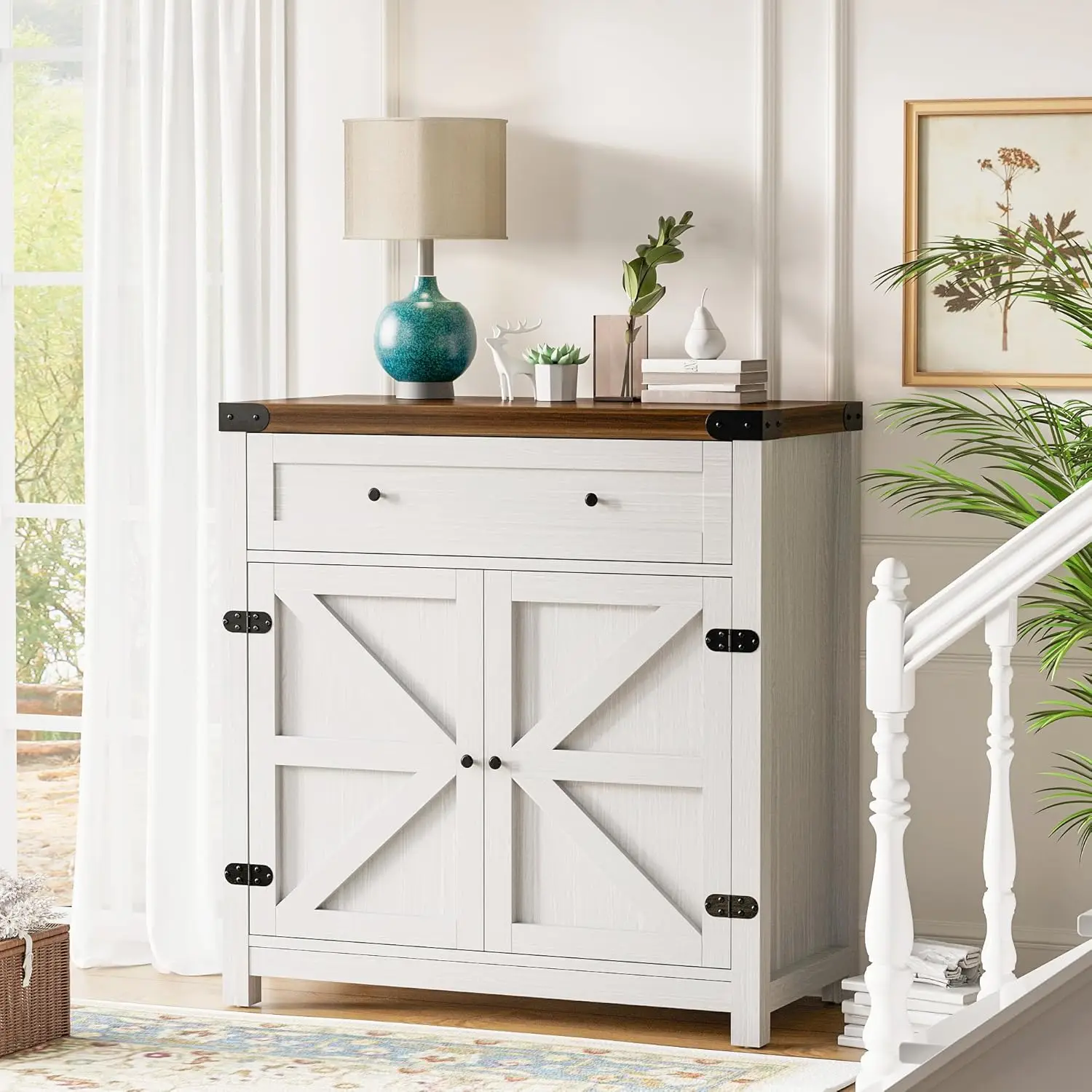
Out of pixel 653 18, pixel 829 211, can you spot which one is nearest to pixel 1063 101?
pixel 829 211

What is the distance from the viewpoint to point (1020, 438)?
3062mm

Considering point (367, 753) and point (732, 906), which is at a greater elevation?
point (367, 753)

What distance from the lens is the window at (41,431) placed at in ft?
12.5

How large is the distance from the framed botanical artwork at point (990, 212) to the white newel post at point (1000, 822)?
4.05ft

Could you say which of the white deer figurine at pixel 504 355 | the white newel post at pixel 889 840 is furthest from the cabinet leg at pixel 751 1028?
the white deer figurine at pixel 504 355

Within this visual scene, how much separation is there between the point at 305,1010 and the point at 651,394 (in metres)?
1.41

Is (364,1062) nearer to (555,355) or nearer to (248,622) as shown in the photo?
(248,622)

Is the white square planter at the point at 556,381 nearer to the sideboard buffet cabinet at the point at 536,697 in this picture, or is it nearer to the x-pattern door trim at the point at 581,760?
the sideboard buffet cabinet at the point at 536,697

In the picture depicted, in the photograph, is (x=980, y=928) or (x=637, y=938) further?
(x=980, y=928)

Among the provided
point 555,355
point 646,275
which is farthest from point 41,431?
point 646,275

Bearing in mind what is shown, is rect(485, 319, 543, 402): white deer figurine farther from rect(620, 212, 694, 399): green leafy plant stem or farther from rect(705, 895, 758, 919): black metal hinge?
rect(705, 895, 758, 919): black metal hinge

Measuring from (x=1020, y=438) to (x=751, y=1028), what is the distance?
4.03 ft

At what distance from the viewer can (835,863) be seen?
324cm

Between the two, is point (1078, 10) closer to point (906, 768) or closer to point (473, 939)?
point (906, 768)
